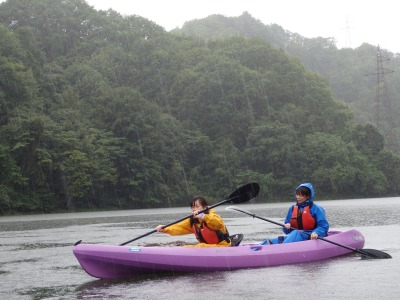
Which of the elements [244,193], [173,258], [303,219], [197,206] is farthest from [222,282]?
[303,219]

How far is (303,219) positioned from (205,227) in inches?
74.4

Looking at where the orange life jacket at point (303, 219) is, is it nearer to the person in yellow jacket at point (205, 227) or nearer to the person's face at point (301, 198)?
the person's face at point (301, 198)

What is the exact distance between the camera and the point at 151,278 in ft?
30.9

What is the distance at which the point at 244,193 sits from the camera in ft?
36.6

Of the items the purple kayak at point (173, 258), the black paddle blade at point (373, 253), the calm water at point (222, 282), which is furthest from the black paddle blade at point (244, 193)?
the black paddle blade at point (373, 253)

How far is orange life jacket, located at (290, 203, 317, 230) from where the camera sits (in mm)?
10977

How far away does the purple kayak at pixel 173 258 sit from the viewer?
9.23 metres

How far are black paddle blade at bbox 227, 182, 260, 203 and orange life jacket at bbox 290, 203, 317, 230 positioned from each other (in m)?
0.75

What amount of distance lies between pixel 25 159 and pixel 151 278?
110ft

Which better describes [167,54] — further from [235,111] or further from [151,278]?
[151,278]

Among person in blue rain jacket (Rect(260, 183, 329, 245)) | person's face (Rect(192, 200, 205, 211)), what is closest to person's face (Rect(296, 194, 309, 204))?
person in blue rain jacket (Rect(260, 183, 329, 245))

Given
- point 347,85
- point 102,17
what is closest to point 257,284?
point 102,17

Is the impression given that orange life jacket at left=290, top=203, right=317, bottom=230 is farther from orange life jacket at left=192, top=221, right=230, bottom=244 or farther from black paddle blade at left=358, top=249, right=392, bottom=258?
orange life jacket at left=192, top=221, right=230, bottom=244

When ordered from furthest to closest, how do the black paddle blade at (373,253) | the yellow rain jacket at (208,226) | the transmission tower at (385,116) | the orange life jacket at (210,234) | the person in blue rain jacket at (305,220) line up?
the transmission tower at (385,116), the black paddle blade at (373,253), the person in blue rain jacket at (305,220), the orange life jacket at (210,234), the yellow rain jacket at (208,226)
